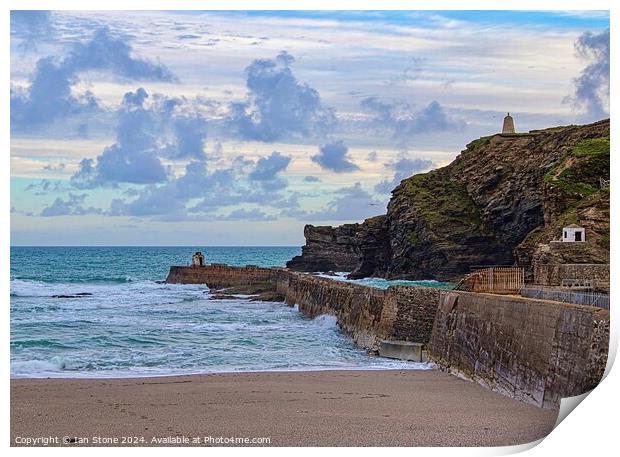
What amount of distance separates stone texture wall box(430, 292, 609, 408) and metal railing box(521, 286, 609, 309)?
18.3 inches

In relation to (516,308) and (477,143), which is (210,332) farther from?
(477,143)

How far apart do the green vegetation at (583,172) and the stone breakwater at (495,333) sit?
8.96m

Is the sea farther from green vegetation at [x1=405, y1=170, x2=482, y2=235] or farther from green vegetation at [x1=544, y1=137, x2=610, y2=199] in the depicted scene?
green vegetation at [x1=405, y1=170, x2=482, y2=235]

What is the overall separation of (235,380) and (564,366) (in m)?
6.90

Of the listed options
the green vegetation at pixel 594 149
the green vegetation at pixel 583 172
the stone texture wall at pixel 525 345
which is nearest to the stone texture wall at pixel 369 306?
the stone texture wall at pixel 525 345

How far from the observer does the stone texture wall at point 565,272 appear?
54.6 feet

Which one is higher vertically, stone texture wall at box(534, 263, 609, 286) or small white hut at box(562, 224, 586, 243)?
small white hut at box(562, 224, 586, 243)

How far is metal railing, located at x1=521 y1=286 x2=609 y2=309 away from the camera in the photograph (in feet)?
37.0

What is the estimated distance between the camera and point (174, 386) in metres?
14.8

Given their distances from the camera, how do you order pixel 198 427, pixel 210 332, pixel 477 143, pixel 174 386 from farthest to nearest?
pixel 477 143 < pixel 210 332 < pixel 174 386 < pixel 198 427

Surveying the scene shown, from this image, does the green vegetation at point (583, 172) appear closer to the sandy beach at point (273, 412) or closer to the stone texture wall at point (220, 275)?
the sandy beach at point (273, 412)

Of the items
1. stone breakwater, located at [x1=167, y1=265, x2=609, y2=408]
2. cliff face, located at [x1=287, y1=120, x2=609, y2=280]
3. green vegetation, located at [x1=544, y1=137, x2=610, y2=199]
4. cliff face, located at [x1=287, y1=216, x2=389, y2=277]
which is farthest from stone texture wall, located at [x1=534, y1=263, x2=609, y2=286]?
cliff face, located at [x1=287, y1=216, x2=389, y2=277]

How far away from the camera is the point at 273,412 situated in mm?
12094

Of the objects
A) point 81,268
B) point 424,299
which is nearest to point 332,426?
point 424,299
